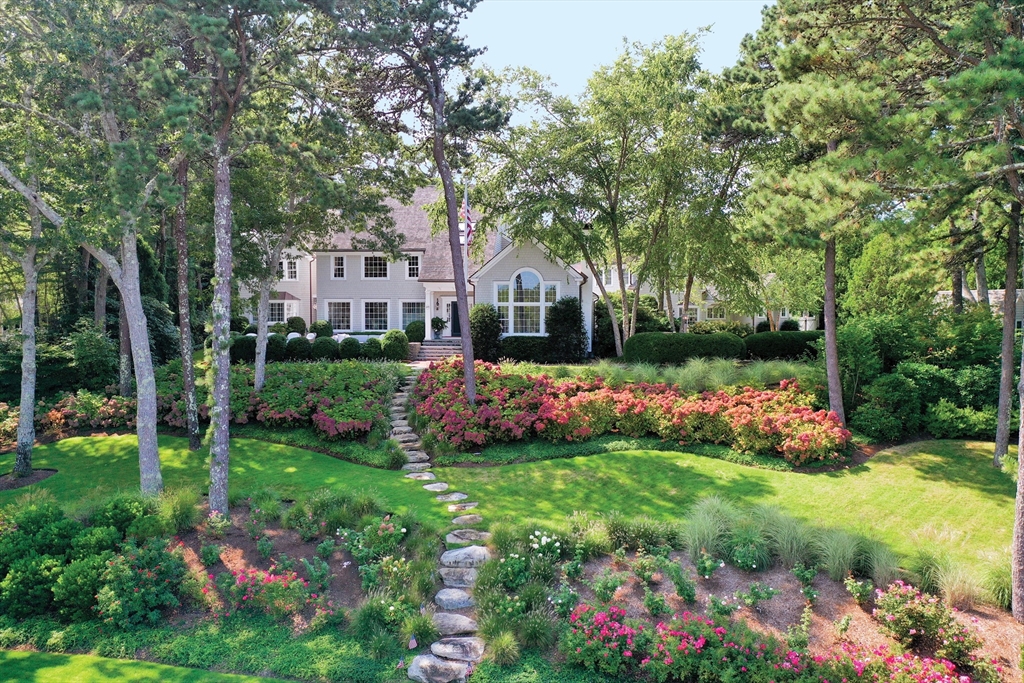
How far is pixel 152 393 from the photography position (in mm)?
8750

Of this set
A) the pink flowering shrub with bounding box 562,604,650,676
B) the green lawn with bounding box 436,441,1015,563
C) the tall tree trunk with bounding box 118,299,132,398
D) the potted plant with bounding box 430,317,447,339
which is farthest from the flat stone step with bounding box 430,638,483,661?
the potted plant with bounding box 430,317,447,339

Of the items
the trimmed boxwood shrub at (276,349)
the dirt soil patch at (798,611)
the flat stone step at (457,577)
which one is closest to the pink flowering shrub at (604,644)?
the dirt soil patch at (798,611)

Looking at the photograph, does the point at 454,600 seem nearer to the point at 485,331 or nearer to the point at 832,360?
the point at 832,360

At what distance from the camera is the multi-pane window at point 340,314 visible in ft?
96.7

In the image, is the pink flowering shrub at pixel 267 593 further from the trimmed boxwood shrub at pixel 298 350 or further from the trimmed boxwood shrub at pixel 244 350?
the trimmed boxwood shrub at pixel 244 350

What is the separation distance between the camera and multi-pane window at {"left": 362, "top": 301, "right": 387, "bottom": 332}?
29484 millimetres

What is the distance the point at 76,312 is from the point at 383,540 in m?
15.2

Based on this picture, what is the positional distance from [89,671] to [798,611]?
6.63 metres

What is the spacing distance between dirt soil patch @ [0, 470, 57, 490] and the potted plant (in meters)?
17.3

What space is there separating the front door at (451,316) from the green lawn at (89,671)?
22660 millimetres

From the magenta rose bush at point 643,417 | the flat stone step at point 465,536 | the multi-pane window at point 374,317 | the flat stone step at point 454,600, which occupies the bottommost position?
the flat stone step at point 454,600

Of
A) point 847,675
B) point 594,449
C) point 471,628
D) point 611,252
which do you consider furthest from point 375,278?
point 847,675

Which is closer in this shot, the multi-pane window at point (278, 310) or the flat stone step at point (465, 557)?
the flat stone step at point (465, 557)

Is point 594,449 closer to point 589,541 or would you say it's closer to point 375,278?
point 589,541
